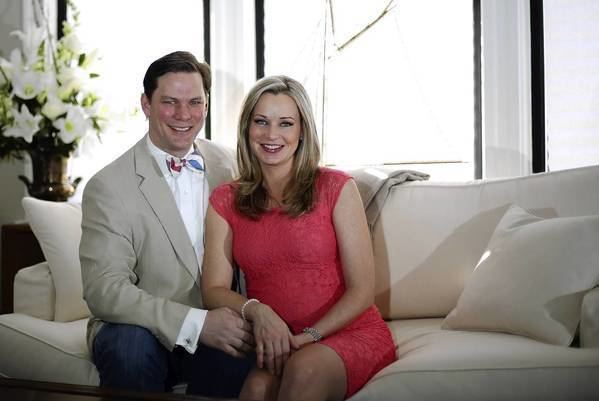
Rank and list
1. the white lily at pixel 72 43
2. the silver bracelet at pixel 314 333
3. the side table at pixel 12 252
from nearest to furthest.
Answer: the silver bracelet at pixel 314 333, the side table at pixel 12 252, the white lily at pixel 72 43

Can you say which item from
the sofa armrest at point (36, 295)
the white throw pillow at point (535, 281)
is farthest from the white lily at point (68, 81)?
the white throw pillow at point (535, 281)

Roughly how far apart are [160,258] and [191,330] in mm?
275

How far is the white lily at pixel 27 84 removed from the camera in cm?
299

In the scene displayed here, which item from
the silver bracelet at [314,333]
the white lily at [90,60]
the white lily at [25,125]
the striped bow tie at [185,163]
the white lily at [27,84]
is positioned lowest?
the silver bracelet at [314,333]

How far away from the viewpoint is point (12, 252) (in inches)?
121

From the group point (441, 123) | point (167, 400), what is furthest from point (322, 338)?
point (441, 123)

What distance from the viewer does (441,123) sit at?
10.3 ft

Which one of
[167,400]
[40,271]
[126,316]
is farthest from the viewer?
[40,271]

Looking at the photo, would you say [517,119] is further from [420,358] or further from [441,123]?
[420,358]

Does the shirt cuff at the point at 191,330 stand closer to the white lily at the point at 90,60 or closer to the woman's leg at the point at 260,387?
the woman's leg at the point at 260,387

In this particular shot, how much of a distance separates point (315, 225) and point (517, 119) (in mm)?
1326

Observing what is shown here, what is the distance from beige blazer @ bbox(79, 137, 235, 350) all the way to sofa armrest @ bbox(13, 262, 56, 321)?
0.44 m

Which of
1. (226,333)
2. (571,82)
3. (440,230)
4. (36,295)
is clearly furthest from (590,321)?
(36,295)

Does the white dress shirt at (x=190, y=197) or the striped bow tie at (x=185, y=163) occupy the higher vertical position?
the striped bow tie at (x=185, y=163)
